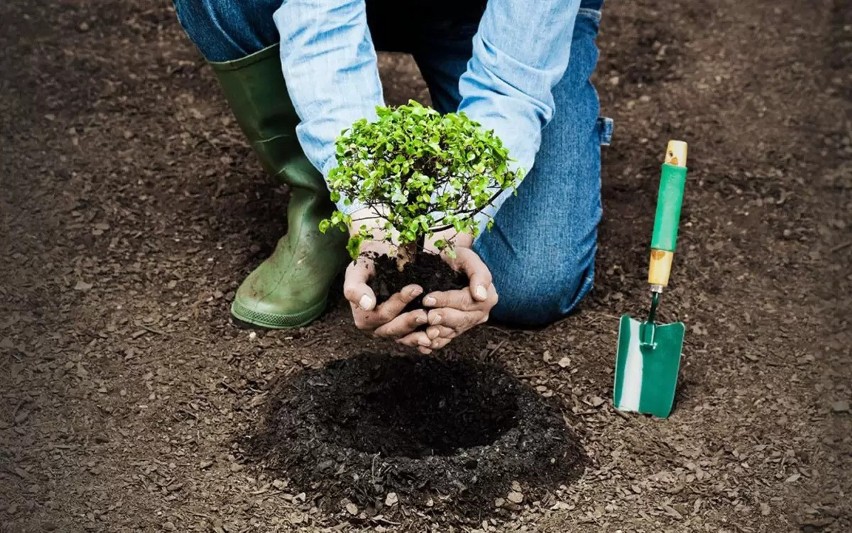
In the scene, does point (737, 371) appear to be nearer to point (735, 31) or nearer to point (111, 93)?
point (735, 31)

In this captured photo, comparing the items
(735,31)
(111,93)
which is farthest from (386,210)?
(735,31)

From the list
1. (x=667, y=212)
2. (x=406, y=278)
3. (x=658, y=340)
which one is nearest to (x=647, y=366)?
(x=658, y=340)

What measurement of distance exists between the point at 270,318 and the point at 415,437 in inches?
22.6

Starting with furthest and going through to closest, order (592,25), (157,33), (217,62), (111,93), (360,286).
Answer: (157,33) → (111,93) → (592,25) → (217,62) → (360,286)

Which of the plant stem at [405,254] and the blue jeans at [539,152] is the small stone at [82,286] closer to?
the blue jeans at [539,152]

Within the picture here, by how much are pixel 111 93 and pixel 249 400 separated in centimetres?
164

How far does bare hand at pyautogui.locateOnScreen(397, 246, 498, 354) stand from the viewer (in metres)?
2.21

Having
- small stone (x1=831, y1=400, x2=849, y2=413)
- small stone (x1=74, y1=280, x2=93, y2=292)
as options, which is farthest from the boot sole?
small stone (x1=831, y1=400, x2=849, y2=413)

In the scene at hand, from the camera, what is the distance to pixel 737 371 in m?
2.67

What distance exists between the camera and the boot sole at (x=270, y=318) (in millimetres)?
2771

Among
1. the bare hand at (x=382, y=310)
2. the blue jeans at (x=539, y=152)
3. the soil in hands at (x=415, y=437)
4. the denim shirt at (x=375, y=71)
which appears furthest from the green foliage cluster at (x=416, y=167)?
the blue jeans at (x=539, y=152)

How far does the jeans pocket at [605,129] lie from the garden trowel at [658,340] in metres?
0.55

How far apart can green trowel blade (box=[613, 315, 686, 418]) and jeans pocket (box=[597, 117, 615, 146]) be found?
0.74m

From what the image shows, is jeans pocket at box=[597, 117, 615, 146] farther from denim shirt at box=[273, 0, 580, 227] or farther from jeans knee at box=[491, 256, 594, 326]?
denim shirt at box=[273, 0, 580, 227]
